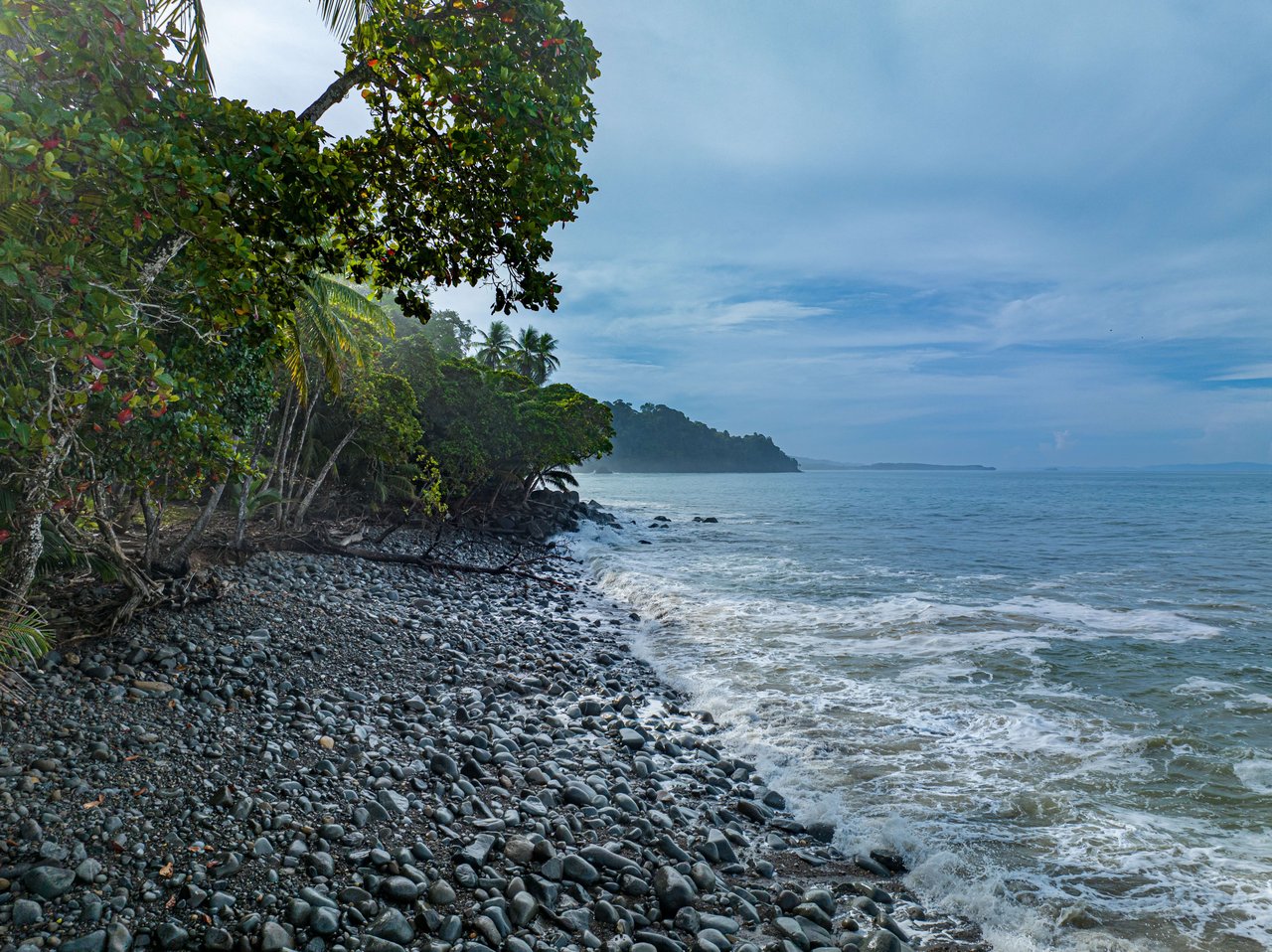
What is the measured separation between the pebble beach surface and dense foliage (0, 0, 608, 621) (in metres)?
1.73

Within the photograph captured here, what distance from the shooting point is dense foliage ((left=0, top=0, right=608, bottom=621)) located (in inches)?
153

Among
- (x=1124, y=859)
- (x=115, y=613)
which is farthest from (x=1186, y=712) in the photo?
(x=115, y=613)

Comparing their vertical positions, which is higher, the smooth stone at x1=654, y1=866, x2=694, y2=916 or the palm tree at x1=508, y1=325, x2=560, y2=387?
the palm tree at x1=508, y1=325, x2=560, y2=387

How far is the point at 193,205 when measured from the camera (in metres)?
4.18

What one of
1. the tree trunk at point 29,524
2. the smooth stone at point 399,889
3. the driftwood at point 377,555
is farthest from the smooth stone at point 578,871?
the driftwood at point 377,555

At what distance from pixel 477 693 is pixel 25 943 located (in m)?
5.78

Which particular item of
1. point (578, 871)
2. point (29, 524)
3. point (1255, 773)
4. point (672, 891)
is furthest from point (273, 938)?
point (1255, 773)

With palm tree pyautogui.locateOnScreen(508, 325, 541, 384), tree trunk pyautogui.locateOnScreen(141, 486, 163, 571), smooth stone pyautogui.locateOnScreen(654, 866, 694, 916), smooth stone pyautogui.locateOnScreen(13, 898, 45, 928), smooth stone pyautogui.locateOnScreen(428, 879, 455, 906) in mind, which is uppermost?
palm tree pyautogui.locateOnScreen(508, 325, 541, 384)

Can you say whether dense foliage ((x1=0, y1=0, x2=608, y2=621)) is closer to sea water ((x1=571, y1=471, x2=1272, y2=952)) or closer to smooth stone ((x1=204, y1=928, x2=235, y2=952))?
smooth stone ((x1=204, y1=928, x2=235, y2=952))

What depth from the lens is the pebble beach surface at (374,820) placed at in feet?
13.7

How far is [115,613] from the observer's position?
8297 mm

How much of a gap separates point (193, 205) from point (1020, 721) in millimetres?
11328

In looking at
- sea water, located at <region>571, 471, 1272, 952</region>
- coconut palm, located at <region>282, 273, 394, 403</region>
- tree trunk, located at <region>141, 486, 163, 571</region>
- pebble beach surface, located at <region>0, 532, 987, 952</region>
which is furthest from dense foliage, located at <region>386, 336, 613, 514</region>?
pebble beach surface, located at <region>0, 532, 987, 952</region>

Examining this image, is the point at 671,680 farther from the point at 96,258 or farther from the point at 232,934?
the point at 96,258
